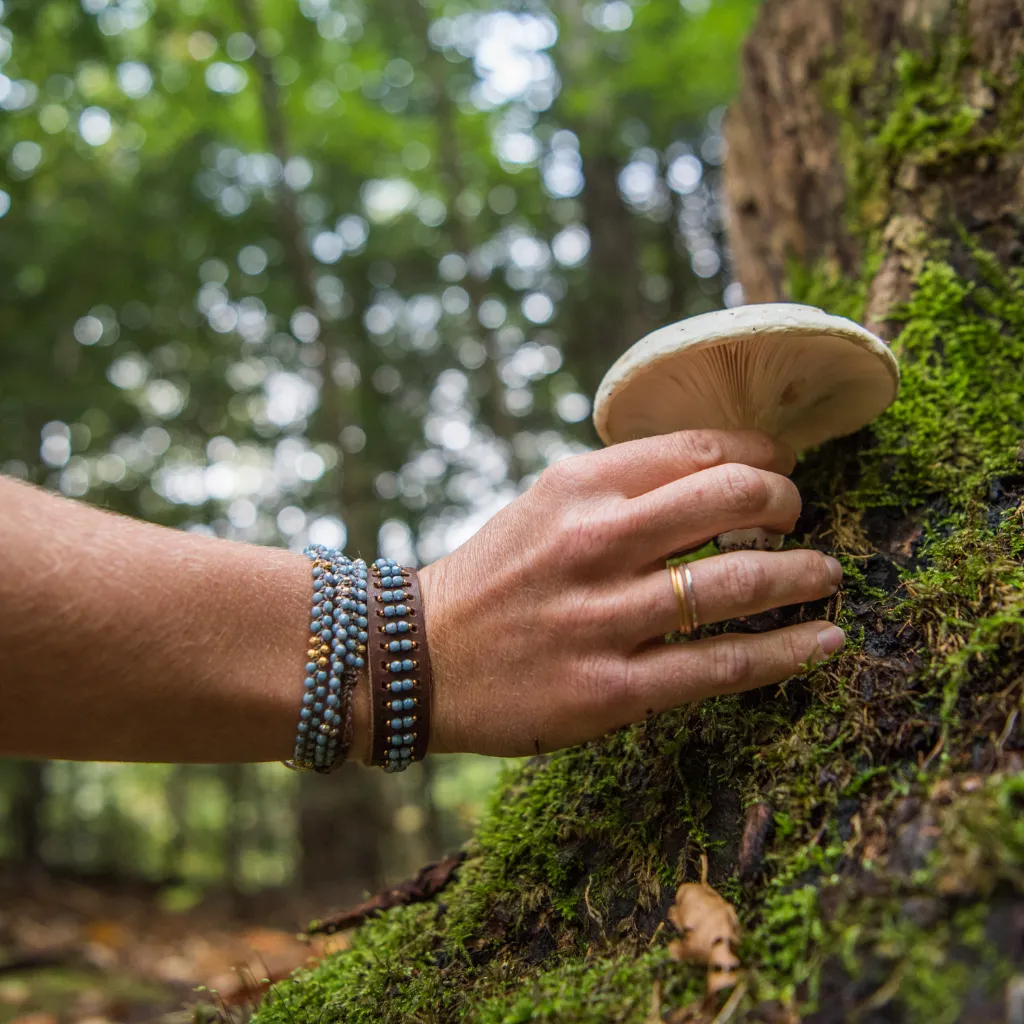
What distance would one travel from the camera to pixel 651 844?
5.74 ft

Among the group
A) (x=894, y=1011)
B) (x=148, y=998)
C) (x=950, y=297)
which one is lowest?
(x=148, y=998)

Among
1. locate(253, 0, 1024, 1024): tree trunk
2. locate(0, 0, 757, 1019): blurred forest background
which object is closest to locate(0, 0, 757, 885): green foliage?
locate(0, 0, 757, 1019): blurred forest background

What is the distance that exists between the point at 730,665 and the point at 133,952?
6.29 metres

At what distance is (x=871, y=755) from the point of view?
1.48m

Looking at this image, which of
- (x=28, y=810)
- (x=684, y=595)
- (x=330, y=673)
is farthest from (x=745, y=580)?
(x=28, y=810)

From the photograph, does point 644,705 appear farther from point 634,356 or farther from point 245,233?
point 245,233

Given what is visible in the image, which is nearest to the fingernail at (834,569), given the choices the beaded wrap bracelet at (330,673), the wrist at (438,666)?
the wrist at (438,666)

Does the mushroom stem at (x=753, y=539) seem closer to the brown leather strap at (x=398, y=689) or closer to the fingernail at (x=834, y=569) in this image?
the fingernail at (x=834, y=569)

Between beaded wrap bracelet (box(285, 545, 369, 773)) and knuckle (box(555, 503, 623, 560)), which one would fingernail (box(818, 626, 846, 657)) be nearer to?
knuckle (box(555, 503, 623, 560))

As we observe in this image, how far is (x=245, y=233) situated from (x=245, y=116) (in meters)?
2.39

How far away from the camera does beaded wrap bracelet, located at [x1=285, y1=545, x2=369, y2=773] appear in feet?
5.38

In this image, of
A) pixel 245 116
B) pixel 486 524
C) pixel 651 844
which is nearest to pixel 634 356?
pixel 486 524

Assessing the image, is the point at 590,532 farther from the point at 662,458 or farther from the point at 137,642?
the point at 137,642

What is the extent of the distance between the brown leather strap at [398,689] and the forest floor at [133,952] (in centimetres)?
73
